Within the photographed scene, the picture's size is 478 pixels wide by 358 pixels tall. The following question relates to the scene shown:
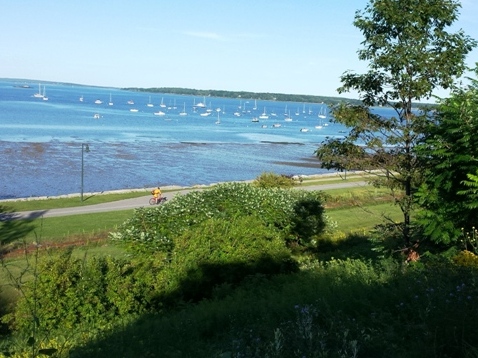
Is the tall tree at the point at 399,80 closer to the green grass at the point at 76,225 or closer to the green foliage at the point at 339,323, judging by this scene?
the green foliage at the point at 339,323

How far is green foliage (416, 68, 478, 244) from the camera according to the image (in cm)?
1177

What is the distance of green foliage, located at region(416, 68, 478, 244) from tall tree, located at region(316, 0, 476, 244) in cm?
78

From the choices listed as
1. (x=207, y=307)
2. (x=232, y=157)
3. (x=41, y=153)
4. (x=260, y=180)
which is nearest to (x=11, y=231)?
(x=260, y=180)

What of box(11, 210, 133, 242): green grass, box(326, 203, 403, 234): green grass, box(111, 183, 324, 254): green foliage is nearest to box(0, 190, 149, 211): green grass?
box(11, 210, 133, 242): green grass

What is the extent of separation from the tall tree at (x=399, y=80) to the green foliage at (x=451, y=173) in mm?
777

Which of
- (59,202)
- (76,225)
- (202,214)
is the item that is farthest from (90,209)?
(202,214)

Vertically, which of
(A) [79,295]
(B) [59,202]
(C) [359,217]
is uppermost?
(A) [79,295]

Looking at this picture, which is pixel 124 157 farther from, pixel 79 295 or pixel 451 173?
pixel 451 173

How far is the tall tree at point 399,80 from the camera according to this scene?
44.5 ft

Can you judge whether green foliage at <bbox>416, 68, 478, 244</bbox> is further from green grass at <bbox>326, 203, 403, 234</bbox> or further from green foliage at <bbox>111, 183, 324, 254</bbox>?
green grass at <bbox>326, 203, 403, 234</bbox>

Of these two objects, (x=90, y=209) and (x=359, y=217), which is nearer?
(x=359, y=217)

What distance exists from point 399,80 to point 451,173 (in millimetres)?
2864

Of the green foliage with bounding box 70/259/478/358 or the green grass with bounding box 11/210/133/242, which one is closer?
the green foliage with bounding box 70/259/478/358

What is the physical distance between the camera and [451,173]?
12086 millimetres
